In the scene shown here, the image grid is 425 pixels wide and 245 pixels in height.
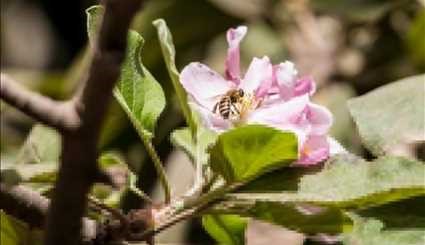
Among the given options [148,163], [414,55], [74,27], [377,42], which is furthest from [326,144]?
[74,27]

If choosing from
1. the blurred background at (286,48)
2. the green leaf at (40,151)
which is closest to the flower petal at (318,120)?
the green leaf at (40,151)

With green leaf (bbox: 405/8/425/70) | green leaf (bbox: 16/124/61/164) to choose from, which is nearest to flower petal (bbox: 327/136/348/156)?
green leaf (bbox: 16/124/61/164)

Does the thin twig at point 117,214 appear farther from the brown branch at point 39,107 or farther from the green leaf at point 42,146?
the green leaf at point 42,146

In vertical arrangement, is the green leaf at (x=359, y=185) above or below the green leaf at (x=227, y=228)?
above

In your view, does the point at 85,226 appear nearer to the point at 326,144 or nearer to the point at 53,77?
the point at 326,144

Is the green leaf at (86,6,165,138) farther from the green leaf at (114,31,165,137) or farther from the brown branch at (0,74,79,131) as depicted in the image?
the brown branch at (0,74,79,131)

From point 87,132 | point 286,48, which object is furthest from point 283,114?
point 286,48
